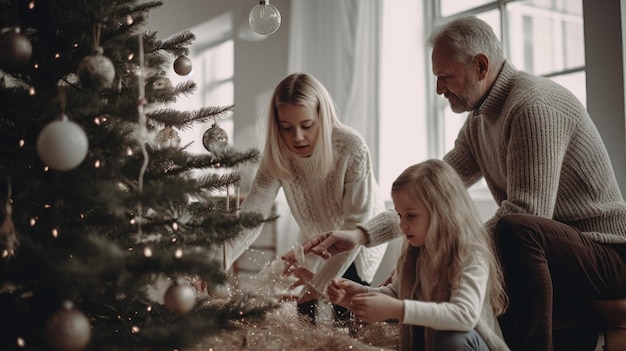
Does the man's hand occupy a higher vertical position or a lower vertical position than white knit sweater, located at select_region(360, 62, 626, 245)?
lower

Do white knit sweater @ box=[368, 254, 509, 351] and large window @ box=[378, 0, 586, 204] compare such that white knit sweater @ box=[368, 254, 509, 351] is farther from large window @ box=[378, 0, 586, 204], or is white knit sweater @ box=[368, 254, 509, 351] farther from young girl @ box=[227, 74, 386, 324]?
large window @ box=[378, 0, 586, 204]

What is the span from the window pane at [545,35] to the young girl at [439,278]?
50.3 inches

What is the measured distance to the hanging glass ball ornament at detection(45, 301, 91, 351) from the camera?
77 cm

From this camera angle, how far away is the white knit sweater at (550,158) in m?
1.39

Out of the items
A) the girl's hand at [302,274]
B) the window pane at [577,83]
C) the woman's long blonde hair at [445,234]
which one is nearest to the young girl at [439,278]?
the woman's long blonde hair at [445,234]

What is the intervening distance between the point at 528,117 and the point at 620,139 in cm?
73

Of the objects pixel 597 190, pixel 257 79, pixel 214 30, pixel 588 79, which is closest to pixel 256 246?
pixel 257 79

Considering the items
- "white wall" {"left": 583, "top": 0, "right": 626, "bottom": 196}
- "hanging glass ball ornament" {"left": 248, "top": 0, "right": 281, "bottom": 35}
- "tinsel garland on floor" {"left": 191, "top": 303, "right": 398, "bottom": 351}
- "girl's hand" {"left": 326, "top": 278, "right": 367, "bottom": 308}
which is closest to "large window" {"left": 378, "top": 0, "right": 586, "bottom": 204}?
"white wall" {"left": 583, "top": 0, "right": 626, "bottom": 196}

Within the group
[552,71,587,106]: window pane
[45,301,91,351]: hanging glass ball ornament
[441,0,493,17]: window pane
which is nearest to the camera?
[45,301,91,351]: hanging glass ball ornament

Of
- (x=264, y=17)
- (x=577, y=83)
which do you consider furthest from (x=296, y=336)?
(x=577, y=83)

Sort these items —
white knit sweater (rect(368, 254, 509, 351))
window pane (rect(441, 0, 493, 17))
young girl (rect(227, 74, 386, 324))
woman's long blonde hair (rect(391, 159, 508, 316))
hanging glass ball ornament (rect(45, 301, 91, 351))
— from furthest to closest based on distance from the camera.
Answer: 1. window pane (rect(441, 0, 493, 17))
2. young girl (rect(227, 74, 386, 324))
3. woman's long blonde hair (rect(391, 159, 508, 316))
4. white knit sweater (rect(368, 254, 509, 351))
5. hanging glass ball ornament (rect(45, 301, 91, 351))

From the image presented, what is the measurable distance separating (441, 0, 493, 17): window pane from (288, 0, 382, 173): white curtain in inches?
11.6

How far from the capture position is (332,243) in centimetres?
158

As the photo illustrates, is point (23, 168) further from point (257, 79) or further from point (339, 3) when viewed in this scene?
point (257, 79)
